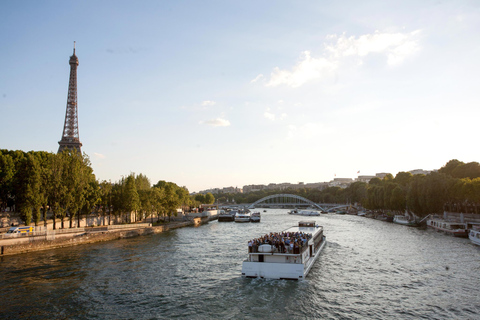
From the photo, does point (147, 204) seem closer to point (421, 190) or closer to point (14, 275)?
point (14, 275)

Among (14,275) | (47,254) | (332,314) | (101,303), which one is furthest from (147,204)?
(332,314)

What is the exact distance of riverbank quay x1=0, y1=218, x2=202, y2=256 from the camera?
32188mm

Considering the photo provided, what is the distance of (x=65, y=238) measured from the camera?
38.1 meters

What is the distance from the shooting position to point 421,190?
64000mm

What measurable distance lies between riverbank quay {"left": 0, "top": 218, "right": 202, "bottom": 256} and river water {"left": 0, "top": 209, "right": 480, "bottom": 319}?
159 centimetres

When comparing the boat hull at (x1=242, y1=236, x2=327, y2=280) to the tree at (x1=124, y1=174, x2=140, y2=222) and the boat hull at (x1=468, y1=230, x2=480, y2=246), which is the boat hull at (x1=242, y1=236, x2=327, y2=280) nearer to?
the boat hull at (x1=468, y1=230, x2=480, y2=246)

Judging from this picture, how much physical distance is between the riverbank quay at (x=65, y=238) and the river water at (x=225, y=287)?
1.59 metres

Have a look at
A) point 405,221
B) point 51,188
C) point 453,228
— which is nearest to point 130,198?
point 51,188

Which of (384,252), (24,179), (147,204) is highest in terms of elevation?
(24,179)

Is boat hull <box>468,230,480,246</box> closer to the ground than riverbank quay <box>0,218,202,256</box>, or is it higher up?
closer to the ground

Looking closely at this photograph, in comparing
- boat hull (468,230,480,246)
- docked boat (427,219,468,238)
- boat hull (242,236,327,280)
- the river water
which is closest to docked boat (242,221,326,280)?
boat hull (242,236,327,280)

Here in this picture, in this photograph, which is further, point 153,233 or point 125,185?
point 125,185

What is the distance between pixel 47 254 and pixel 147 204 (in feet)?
107

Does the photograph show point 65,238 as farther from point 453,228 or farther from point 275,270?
point 453,228
